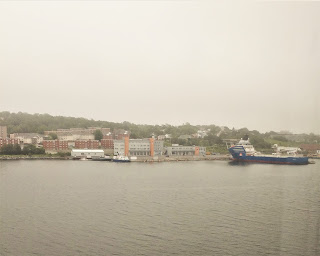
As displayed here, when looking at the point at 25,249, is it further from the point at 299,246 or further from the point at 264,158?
the point at 264,158

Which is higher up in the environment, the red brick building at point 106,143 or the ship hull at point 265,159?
the red brick building at point 106,143

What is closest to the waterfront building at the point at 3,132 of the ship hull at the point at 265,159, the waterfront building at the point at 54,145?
the waterfront building at the point at 54,145

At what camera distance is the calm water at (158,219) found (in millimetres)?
3357

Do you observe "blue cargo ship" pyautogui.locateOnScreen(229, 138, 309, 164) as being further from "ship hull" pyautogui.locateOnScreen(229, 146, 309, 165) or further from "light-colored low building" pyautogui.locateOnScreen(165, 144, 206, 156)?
"light-colored low building" pyautogui.locateOnScreen(165, 144, 206, 156)

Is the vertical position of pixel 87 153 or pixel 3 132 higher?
pixel 3 132

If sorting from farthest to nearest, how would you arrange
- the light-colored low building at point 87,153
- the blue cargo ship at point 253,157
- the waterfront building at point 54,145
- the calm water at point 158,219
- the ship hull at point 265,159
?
the waterfront building at point 54,145, the light-colored low building at point 87,153, the blue cargo ship at point 253,157, the ship hull at point 265,159, the calm water at point 158,219

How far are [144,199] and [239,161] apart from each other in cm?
913

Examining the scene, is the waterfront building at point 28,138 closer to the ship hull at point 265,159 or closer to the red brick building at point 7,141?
the red brick building at point 7,141

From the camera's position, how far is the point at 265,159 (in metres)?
13.4

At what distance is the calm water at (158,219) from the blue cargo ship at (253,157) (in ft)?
18.7

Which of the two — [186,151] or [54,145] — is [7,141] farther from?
[186,151]

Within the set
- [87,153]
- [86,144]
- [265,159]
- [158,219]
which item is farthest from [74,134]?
[158,219]

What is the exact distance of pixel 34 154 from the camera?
1507 centimetres

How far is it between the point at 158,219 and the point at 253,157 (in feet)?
33.2
